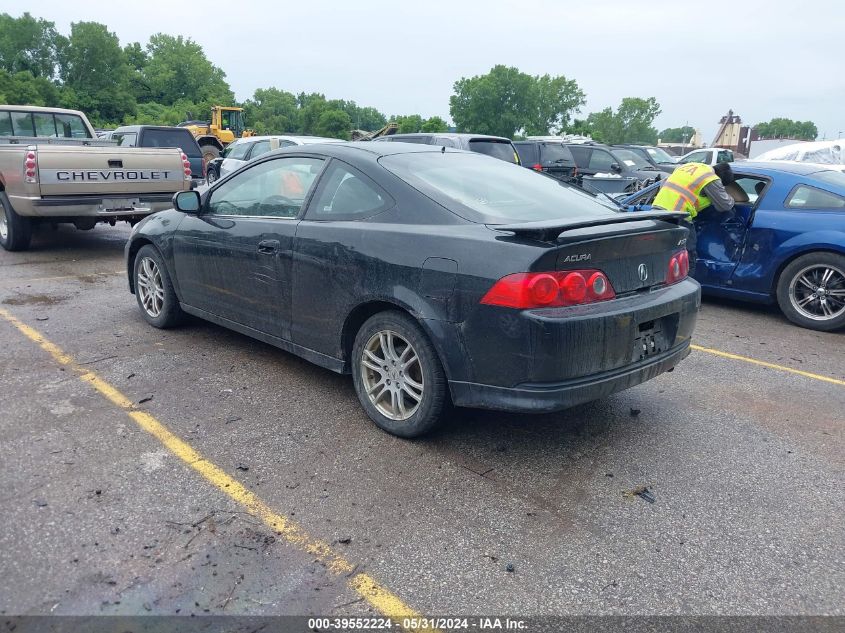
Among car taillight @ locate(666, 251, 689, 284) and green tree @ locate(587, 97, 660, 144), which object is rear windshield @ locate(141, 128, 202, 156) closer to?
car taillight @ locate(666, 251, 689, 284)

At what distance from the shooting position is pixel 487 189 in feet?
13.2

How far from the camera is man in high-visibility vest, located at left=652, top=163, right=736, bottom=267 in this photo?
6.74m

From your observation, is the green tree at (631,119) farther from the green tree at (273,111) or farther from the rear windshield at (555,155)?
the rear windshield at (555,155)

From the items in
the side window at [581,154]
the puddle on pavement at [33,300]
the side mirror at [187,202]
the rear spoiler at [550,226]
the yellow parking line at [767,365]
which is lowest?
the puddle on pavement at [33,300]

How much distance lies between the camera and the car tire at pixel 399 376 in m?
3.54

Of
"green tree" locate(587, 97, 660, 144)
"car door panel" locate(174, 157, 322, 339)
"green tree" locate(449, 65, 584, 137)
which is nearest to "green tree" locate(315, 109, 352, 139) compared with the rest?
"green tree" locate(449, 65, 584, 137)

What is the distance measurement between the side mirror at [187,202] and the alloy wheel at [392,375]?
6.75ft

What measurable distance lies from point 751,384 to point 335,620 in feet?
12.3

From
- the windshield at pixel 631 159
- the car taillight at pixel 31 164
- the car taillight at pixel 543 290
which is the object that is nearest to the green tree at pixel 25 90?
the windshield at pixel 631 159

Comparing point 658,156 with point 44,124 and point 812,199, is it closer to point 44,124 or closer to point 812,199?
point 812,199

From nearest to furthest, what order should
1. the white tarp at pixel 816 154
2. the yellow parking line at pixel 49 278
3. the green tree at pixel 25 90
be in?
the yellow parking line at pixel 49 278 → the white tarp at pixel 816 154 → the green tree at pixel 25 90

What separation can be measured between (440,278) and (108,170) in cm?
694

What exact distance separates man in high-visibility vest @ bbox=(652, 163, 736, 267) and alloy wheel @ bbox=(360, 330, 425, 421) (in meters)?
4.20

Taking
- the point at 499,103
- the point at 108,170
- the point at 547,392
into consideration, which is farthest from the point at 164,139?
the point at 499,103
